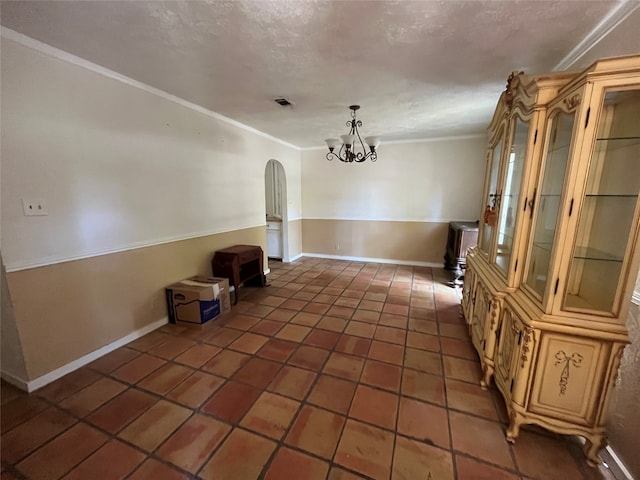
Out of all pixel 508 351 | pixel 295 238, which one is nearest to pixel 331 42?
pixel 508 351

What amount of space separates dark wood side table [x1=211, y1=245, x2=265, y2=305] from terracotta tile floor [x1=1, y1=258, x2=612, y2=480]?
767 millimetres

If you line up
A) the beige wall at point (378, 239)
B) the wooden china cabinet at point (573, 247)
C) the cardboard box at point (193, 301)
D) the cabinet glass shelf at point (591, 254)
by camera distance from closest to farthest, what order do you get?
the wooden china cabinet at point (573, 247) < the cabinet glass shelf at point (591, 254) < the cardboard box at point (193, 301) < the beige wall at point (378, 239)

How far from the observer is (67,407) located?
1781mm

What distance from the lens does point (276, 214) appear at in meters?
5.71

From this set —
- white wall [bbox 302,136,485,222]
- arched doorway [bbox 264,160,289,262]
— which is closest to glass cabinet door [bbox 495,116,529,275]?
white wall [bbox 302,136,485,222]

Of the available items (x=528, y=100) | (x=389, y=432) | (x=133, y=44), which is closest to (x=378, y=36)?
(x=528, y=100)

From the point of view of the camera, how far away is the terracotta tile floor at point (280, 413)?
4.57 feet

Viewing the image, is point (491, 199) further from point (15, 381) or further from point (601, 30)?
point (15, 381)

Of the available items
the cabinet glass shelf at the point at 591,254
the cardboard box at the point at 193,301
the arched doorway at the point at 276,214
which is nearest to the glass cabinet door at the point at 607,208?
the cabinet glass shelf at the point at 591,254

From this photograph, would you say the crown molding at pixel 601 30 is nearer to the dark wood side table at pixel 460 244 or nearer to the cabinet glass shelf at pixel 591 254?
the cabinet glass shelf at pixel 591 254

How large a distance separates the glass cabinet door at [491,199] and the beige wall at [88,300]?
3.13 metres

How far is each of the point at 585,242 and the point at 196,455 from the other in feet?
7.90

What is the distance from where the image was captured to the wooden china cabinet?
4.14 feet

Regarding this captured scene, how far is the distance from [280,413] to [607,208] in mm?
2225
